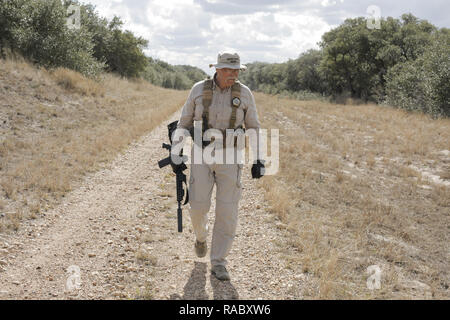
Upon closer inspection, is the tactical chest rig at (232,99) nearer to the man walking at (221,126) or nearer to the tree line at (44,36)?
the man walking at (221,126)

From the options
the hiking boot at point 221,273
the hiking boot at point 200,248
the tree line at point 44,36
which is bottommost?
the hiking boot at point 221,273

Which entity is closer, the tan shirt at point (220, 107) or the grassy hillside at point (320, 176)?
the tan shirt at point (220, 107)

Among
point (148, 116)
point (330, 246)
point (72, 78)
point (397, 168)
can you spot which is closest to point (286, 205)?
point (330, 246)

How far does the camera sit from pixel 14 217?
5730mm

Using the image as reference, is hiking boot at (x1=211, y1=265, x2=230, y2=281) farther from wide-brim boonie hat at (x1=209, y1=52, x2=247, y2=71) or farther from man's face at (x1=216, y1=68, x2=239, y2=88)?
wide-brim boonie hat at (x1=209, y1=52, x2=247, y2=71)

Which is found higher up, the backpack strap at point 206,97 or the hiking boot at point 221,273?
the backpack strap at point 206,97

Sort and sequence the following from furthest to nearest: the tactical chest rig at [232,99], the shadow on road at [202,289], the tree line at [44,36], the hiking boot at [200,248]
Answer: the tree line at [44,36], the hiking boot at [200,248], the tactical chest rig at [232,99], the shadow on road at [202,289]

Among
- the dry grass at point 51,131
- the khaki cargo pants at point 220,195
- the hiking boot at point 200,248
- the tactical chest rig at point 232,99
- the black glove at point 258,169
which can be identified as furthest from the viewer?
the dry grass at point 51,131

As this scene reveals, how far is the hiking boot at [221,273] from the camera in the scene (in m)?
4.32

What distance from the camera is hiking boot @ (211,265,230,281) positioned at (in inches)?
170

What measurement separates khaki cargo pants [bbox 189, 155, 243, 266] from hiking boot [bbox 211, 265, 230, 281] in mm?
54

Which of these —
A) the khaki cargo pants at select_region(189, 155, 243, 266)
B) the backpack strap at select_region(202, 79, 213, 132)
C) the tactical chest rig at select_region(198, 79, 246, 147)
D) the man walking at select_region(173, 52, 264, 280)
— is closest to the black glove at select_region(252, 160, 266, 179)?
the man walking at select_region(173, 52, 264, 280)

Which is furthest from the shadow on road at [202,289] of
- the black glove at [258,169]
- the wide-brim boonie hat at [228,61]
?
the wide-brim boonie hat at [228,61]

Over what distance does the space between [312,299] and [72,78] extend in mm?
15243
